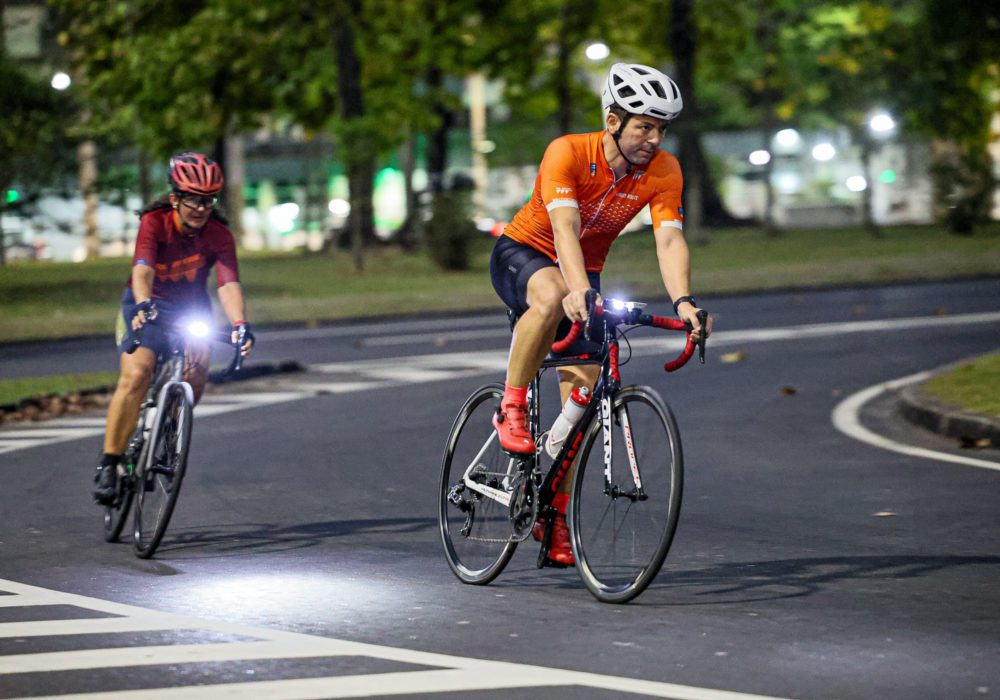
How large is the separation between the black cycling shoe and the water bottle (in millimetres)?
2593

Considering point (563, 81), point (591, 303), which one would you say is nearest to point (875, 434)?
point (591, 303)

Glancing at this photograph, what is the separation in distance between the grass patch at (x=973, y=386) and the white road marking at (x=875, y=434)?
1.54ft

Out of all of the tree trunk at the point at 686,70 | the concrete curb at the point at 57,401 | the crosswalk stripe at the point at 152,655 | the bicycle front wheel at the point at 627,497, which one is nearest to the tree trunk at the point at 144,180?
the tree trunk at the point at 686,70

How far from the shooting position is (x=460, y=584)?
7840mm

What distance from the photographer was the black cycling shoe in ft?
30.3

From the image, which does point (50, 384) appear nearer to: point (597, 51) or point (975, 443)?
point (975, 443)

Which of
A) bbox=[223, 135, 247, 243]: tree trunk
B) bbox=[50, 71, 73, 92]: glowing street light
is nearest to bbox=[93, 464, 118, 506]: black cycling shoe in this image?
bbox=[50, 71, 73, 92]: glowing street light

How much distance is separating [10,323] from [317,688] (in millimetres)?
23700

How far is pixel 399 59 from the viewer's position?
4856cm

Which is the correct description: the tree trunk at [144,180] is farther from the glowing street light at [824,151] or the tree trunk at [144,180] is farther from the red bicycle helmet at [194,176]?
the glowing street light at [824,151]

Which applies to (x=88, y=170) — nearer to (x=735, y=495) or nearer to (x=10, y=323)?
(x=10, y=323)

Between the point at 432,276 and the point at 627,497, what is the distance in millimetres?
30423

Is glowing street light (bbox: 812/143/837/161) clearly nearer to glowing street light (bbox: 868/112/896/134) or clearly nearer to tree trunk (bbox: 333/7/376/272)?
glowing street light (bbox: 868/112/896/134)

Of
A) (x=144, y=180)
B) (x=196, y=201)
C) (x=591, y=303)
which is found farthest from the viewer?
(x=144, y=180)
